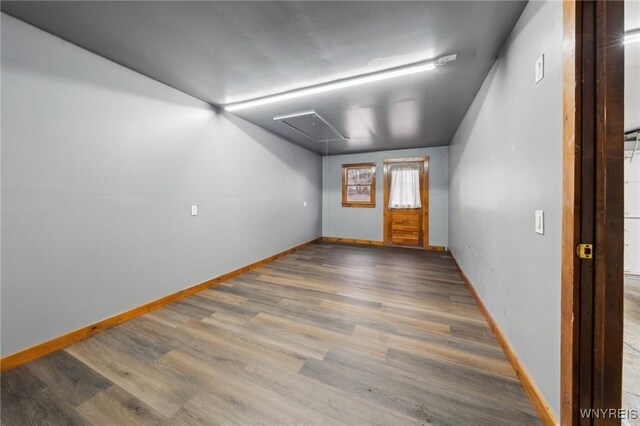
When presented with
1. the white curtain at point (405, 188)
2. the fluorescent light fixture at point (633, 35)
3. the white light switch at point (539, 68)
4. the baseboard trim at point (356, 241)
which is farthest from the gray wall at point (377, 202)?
the white light switch at point (539, 68)

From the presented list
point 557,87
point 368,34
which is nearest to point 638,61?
point 557,87

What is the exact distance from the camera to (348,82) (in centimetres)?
233

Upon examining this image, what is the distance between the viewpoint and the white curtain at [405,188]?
17.5 feet

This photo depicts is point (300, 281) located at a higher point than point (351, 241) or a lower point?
lower

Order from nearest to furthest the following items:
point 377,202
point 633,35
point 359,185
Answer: point 633,35
point 377,202
point 359,185

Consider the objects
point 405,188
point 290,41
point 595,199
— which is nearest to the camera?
point 595,199

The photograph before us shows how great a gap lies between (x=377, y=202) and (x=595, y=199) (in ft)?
15.6

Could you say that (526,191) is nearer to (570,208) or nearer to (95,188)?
(570,208)

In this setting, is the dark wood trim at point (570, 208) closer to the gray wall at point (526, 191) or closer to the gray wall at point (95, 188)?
the gray wall at point (526, 191)

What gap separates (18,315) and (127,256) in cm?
71

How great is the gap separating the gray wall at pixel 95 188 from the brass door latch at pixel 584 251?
3.17 m

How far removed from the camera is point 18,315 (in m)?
1.59

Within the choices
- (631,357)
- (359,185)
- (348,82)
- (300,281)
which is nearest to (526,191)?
(631,357)

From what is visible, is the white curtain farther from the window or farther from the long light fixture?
the long light fixture
